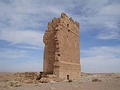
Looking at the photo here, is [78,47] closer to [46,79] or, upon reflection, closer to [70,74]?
[70,74]

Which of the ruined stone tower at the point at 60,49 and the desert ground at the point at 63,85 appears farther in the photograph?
the ruined stone tower at the point at 60,49

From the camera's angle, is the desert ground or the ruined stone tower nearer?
the desert ground

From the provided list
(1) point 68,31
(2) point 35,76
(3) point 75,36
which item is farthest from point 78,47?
(2) point 35,76

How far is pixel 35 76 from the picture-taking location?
73.9ft

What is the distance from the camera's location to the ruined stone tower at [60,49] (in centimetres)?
2166

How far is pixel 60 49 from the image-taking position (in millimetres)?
21812

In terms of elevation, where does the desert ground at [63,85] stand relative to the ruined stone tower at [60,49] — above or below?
below

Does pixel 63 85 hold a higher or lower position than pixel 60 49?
A: lower

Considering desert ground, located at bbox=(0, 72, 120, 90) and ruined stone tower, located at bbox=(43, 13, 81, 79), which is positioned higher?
ruined stone tower, located at bbox=(43, 13, 81, 79)

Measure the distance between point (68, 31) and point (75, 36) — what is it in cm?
302

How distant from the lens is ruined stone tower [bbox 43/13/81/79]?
853 inches

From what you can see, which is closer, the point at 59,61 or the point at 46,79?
the point at 46,79

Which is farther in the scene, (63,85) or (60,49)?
(60,49)

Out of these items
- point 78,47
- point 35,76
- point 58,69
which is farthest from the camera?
point 78,47
